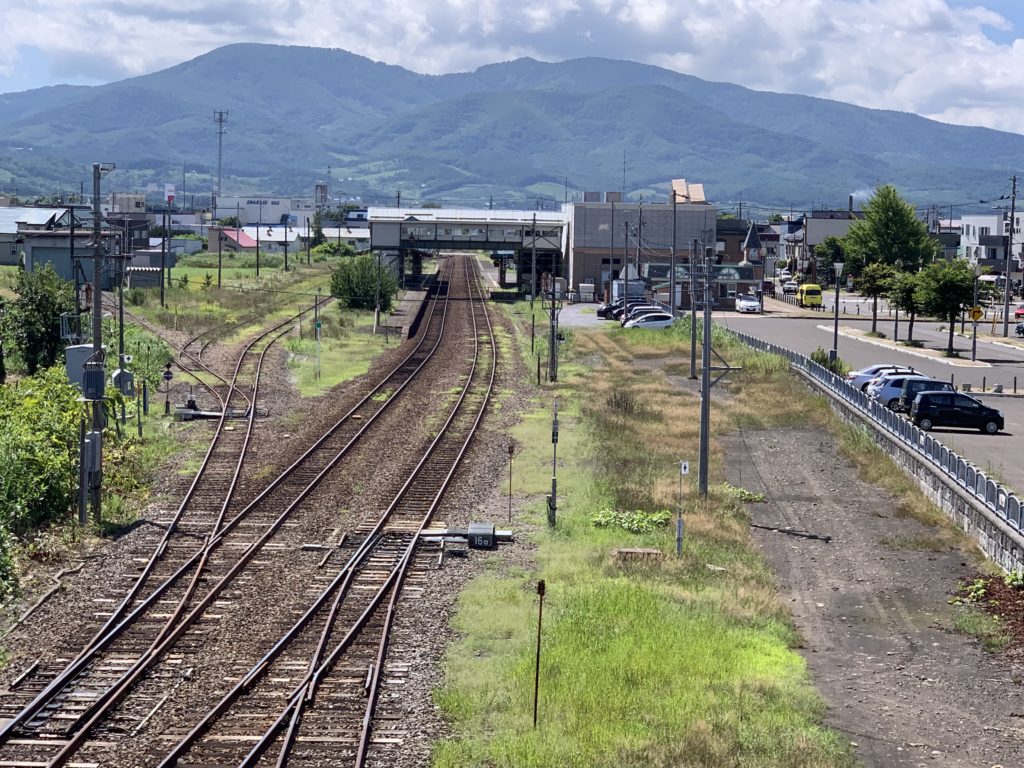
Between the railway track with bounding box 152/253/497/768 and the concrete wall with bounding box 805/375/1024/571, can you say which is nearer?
the railway track with bounding box 152/253/497/768

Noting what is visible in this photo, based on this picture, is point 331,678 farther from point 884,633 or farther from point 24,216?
point 24,216

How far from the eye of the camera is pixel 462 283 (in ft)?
378

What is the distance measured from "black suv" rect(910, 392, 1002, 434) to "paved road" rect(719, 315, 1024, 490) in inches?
11.3

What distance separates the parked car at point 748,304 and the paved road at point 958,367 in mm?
3035

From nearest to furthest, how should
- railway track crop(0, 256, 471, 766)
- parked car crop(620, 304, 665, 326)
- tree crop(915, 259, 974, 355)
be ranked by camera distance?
railway track crop(0, 256, 471, 766) → tree crop(915, 259, 974, 355) → parked car crop(620, 304, 665, 326)

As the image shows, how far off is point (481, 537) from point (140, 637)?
23.2ft

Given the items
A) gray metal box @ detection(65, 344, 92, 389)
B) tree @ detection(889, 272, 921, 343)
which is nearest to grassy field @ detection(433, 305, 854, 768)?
gray metal box @ detection(65, 344, 92, 389)

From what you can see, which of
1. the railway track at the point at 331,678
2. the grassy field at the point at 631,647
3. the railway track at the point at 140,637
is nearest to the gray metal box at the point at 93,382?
the railway track at the point at 140,637

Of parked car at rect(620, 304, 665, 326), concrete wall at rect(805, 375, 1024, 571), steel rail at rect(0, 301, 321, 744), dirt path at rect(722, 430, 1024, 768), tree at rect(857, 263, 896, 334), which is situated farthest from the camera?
tree at rect(857, 263, 896, 334)

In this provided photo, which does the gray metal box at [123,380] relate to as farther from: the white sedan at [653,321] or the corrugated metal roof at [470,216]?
the corrugated metal roof at [470,216]

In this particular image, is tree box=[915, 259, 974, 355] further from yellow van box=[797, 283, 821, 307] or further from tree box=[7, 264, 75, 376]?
tree box=[7, 264, 75, 376]

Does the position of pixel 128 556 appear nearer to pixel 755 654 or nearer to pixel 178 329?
pixel 755 654

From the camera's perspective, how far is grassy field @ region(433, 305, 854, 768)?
46.5 feet

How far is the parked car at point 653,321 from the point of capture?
69.1m
